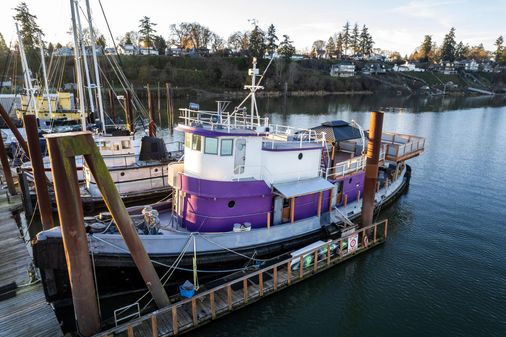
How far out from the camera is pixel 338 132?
22.5 metres

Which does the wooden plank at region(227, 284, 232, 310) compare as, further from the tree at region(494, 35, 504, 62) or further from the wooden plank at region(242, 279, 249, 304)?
the tree at region(494, 35, 504, 62)

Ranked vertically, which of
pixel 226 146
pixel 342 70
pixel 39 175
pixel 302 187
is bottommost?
pixel 302 187

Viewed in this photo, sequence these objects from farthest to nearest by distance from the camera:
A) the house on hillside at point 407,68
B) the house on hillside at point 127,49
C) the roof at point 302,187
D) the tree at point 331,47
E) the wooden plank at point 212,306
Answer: the tree at point 331,47 < the house on hillside at point 407,68 < the house on hillside at point 127,49 < the roof at point 302,187 < the wooden plank at point 212,306

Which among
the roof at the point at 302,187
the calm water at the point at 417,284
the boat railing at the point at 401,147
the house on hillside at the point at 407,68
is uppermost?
the house on hillside at the point at 407,68

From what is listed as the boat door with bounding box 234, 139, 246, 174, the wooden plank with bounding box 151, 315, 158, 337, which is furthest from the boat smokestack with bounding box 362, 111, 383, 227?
the wooden plank with bounding box 151, 315, 158, 337

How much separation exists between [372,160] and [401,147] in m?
8.04

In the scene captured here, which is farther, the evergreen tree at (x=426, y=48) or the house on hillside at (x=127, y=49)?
the evergreen tree at (x=426, y=48)

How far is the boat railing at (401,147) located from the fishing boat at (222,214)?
8899 millimetres

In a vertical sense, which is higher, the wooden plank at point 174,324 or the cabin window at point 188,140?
the cabin window at point 188,140

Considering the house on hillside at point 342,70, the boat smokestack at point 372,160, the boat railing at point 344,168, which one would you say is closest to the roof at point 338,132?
the boat railing at point 344,168

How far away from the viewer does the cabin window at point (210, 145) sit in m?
13.4

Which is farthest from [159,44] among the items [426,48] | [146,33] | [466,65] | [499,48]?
[499,48]

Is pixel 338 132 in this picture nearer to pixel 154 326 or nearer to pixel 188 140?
pixel 188 140

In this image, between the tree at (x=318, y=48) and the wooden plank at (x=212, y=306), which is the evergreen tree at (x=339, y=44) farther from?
the wooden plank at (x=212, y=306)
